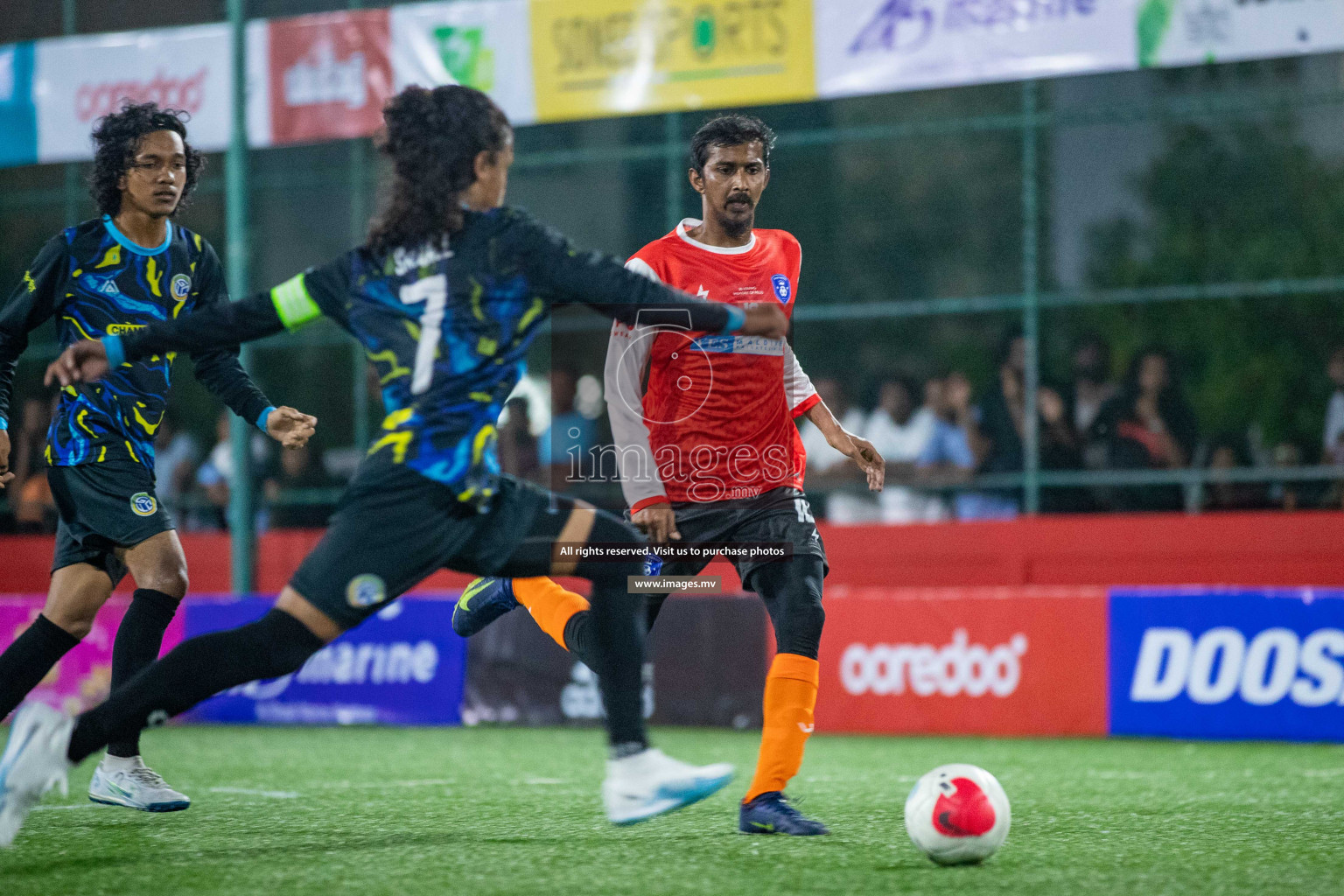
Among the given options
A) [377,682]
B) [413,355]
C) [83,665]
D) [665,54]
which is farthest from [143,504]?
[665,54]

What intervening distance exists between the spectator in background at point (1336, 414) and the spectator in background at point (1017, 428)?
1.90m

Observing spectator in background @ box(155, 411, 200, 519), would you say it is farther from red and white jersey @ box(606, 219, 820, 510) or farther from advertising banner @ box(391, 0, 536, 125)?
red and white jersey @ box(606, 219, 820, 510)

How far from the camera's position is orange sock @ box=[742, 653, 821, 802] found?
16.9 feet

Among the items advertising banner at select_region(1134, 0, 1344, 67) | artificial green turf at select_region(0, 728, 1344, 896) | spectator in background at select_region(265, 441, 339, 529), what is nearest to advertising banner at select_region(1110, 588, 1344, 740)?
artificial green turf at select_region(0, 728, 1344, 896)

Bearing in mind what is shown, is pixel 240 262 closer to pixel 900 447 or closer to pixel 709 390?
pixel 900 447

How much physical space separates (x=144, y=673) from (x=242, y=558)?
843cm

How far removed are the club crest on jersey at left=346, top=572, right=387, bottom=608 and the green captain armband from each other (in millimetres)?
731

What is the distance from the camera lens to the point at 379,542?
4348 mm

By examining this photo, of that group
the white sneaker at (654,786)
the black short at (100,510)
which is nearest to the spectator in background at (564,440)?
the black short at (100,510)

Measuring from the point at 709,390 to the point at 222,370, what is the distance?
5.89 ft

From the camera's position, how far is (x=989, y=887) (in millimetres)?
4207

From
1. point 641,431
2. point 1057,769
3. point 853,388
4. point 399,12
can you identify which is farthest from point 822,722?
point 853,388

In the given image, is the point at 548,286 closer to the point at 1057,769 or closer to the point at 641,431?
the point at 641,431

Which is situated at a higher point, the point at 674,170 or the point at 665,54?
the point at 665,54
